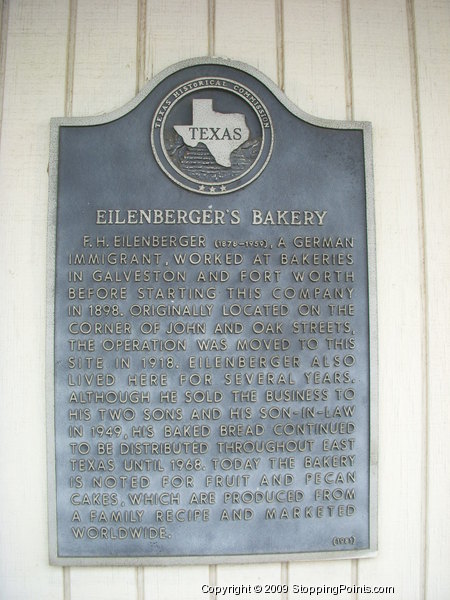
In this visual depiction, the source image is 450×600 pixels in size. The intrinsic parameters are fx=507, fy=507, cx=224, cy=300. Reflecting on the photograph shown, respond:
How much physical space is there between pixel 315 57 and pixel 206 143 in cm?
74

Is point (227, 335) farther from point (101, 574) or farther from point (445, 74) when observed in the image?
point (445, 74)

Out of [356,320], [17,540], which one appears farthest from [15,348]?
[356,320]

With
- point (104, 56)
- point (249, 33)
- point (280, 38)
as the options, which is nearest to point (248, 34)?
point (249, 33)

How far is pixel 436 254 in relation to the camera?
257 centimetres

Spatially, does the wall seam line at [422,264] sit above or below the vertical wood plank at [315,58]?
below

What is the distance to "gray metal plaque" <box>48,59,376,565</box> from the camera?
241 centimetres

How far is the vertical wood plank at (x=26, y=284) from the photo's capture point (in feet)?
8.05

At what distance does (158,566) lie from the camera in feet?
8.02

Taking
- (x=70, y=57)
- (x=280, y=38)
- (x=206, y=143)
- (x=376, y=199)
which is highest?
(x=280, y=38)

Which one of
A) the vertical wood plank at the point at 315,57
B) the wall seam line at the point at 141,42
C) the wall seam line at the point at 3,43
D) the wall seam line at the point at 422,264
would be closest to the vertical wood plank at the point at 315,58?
the vertical wood plank at the point at 315,57

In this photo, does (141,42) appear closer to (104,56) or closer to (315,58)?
(104,56)

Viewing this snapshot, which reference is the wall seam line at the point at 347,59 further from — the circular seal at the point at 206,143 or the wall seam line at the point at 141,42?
the wall seam line at the point at 141,42

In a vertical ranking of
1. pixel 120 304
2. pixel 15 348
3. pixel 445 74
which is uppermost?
pixel 445 74

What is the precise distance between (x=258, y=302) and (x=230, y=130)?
86cm
